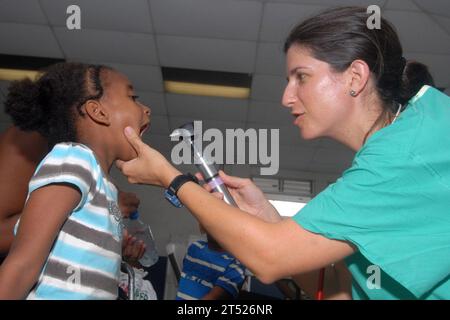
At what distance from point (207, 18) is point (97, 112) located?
2.16 metres

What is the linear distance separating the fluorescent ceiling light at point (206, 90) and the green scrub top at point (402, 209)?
3.43 m

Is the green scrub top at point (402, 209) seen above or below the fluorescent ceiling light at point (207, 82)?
below

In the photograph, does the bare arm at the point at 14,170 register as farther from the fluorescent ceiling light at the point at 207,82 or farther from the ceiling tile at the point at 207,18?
the fluorescent ceiling light at the point at 207,82

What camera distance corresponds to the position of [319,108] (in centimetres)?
108

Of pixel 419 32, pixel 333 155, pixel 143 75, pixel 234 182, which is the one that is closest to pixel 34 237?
pixel 234 182

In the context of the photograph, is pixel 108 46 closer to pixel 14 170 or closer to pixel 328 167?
pixel 14 170

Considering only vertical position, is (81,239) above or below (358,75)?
below

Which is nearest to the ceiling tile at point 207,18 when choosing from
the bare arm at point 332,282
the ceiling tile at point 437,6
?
the ceiling tile at point 437,6

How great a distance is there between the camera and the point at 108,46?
11.9 ft

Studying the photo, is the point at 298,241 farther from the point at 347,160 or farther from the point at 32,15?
the point at 347,160

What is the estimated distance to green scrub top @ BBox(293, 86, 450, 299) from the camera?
2.71 feet

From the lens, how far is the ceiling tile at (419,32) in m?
3.09

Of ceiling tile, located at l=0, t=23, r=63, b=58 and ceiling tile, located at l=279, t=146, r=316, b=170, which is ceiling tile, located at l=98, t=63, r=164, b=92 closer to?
ceiling tile, located at l=0, t=23, r=63, b=58

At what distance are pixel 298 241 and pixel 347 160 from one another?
502 centimetres
